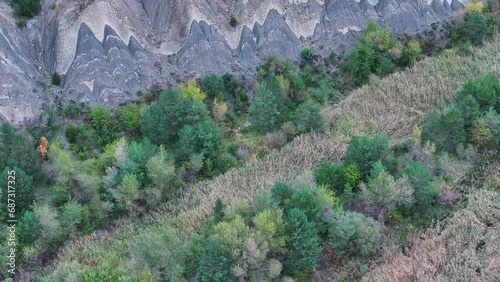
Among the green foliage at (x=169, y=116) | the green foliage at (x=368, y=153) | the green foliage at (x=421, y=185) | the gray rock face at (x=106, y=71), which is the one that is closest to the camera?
the green foliage at (x=421, y=185)

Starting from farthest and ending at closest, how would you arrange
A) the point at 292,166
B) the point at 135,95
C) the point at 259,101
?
the point at 135,95, the point at 259,101, the point at 292,166

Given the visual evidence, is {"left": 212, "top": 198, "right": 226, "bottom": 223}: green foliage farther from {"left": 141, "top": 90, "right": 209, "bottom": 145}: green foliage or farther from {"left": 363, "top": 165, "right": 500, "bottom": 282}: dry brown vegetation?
{"left": 141, "top": 90, "right": 209, "bottom": 145}: green foliage

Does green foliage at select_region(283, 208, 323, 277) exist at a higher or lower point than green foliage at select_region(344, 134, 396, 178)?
lower

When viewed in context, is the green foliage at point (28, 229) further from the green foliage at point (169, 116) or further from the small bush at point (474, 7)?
the small bush at point (474, 7)

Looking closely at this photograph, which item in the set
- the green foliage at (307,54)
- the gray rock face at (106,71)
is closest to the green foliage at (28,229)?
the gray rock face at (106,71)

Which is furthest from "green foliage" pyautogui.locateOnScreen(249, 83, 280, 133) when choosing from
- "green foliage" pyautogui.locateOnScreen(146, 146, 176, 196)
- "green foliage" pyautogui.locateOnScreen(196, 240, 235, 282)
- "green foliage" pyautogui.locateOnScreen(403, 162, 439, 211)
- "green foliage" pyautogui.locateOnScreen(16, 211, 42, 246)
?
"green foliage" pyautogui.locateOnScreen(16, 211, 42, 246)

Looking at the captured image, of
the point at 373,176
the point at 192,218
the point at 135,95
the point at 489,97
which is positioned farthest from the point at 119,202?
the point at 489,97

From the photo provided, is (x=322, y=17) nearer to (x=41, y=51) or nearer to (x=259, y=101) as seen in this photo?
(x=259, y=101)
